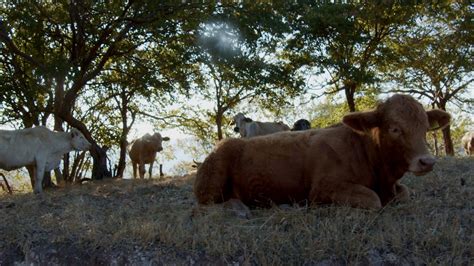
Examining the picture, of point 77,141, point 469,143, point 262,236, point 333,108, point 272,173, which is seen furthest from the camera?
point 333,108

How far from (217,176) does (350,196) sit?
159 centimetres

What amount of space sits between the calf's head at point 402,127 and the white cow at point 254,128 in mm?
13964

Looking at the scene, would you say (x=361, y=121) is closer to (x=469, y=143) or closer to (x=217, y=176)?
(x=217, y=176)

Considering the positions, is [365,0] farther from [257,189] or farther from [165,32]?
[257,189]

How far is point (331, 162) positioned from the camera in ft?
19.2

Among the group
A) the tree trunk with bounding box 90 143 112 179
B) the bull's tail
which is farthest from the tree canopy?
the bull's tail

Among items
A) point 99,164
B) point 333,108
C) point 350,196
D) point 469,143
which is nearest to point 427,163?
point 350,196

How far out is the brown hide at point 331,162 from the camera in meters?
5.47

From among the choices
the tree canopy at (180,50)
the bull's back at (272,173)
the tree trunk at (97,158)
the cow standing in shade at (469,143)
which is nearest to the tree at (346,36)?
the tree canopy at (180,50)

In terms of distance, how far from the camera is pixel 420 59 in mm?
25859

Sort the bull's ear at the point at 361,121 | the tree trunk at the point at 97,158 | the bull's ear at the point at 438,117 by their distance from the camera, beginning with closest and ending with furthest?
1. the bull's ear at the point at 361,121
2. the bull's ear at the point at 438,117
3. the tree trunk at the point at 97,158

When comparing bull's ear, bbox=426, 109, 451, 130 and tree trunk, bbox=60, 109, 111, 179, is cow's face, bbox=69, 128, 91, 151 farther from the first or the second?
bull's ear, bbox=426, 109, 451, 130

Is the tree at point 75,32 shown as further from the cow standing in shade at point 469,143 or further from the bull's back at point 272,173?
the cow standing in shade at point 469,143

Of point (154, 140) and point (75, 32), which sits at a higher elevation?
point (75, 32)
